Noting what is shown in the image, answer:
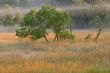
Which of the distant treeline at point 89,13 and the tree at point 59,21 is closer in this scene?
the tree at point 59,21

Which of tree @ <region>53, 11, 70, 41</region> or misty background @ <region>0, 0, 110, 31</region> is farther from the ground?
tree @ <region>53, 11, 70, 41</region>

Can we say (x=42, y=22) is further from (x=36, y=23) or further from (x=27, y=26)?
(x=27, y=26)

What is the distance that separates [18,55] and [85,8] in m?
34.3

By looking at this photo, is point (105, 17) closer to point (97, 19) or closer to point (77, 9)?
point (97, 19)

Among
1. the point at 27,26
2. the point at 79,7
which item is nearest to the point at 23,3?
the point at 79,7

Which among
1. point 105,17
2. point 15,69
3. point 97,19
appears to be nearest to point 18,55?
point 15,69

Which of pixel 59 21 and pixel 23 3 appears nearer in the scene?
pixel 59 21

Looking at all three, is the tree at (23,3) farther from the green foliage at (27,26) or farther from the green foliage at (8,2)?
the green foliage at (27,26)

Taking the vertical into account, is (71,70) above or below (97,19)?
above

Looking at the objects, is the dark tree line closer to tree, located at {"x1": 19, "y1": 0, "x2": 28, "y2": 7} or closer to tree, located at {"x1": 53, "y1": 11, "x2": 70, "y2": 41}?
tree, located at {"x1": 19, "y1": 0, "x2": 28, "y2": 7}

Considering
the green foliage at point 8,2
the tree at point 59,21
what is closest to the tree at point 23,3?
the green foliage at point 8,2

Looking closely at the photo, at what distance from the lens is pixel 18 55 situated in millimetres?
27562

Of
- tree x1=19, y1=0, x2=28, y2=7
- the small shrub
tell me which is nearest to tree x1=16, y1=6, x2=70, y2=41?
the small shrub

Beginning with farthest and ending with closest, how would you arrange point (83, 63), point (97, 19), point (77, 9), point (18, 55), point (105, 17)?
point (105, 17) < point (97, 19) < point (77, 9) < point (18, 55) < point (83, 63)
